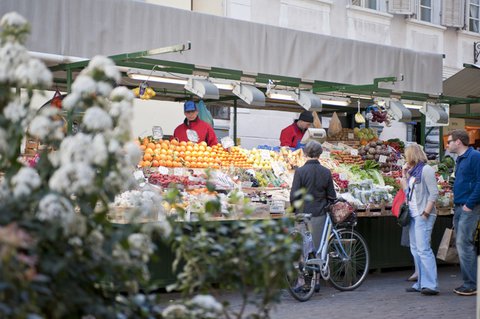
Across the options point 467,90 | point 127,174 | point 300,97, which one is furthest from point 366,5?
point 127,174

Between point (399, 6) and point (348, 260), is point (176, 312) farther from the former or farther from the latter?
point (399, 6)

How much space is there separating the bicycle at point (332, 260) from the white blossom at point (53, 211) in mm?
5613

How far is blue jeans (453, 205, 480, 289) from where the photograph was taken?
8.94 m

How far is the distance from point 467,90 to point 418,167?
18.6 feet

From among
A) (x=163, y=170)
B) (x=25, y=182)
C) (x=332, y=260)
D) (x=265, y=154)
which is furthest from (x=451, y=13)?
(x=25, y=182)

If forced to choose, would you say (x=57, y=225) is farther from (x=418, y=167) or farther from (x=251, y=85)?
(x=251, y=85)

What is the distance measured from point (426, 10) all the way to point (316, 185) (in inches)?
597

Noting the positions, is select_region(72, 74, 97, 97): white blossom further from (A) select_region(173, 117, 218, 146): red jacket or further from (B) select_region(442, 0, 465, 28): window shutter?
(B) select_region(442, 0, 465, 28): window shutter

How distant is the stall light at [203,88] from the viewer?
9844mm

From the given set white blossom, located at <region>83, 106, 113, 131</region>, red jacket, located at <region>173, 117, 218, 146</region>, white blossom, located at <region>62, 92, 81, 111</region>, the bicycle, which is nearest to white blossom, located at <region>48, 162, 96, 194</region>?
white blossom, located at <region>83, 106, 113, 131</region>

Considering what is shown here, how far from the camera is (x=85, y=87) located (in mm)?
3242

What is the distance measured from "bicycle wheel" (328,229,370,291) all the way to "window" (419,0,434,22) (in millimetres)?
14245

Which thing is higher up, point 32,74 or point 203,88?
point 203,88

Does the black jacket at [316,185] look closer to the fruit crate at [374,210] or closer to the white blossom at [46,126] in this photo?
the fruit crate at [374,210]
